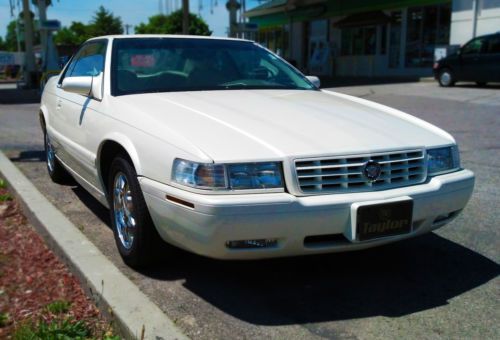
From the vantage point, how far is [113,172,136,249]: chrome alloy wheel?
3508mm

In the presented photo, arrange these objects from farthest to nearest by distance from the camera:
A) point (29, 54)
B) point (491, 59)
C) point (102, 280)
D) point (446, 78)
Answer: point (29, 54)
point (446, 78)
point (491, 59)
point (102, 280)

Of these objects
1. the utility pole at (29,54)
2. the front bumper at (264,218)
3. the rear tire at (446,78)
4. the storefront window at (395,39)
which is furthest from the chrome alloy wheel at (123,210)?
the storefront window at (395,39)

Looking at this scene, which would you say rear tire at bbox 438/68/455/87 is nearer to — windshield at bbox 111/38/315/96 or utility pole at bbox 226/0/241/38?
utility pole at bbox 226/0/241/38

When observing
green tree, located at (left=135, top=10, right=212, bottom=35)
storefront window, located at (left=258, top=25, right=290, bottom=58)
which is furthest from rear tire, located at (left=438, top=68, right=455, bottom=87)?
green tree, located at (left=135, top=10, right=212, bottom=35)

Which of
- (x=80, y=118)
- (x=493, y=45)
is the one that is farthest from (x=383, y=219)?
(x=493, y=45)

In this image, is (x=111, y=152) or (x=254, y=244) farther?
(x=111, y=152)

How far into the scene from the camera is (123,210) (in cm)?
364

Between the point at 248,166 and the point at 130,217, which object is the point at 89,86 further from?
the point at 248,166

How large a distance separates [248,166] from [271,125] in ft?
1.57

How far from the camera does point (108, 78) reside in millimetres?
4055

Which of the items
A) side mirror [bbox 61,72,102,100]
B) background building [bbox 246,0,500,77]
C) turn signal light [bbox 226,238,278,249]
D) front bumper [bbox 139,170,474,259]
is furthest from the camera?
background building [bbox 246,0,500,77]

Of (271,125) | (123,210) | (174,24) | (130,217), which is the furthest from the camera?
(174,24)

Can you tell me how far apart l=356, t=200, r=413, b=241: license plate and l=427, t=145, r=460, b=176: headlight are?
15.9 inches

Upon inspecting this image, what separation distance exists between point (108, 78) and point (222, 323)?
2.08m
